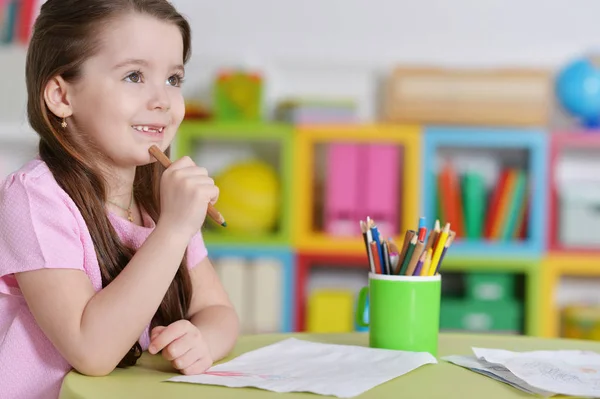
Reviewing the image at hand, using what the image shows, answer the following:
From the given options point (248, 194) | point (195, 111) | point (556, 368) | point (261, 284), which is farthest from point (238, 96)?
point (556, 368)

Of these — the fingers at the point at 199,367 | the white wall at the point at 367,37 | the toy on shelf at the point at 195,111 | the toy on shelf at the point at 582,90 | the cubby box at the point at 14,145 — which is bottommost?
the fingers at the point at 199,367

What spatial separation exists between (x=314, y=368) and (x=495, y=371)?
0.62 ft

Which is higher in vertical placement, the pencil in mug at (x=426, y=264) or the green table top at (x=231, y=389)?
the pencil in mug at (x=426, y=264)

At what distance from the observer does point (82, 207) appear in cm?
94

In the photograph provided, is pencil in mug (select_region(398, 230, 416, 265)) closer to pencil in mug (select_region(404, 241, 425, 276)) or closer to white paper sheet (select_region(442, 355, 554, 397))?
pencil in mug (select_region(404, 241, 425, 276))

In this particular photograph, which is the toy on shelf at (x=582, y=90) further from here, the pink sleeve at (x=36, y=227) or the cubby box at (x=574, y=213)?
the pink sleeve at (x=36, y=227)

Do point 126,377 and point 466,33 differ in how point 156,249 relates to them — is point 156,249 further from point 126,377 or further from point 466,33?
point 466,33

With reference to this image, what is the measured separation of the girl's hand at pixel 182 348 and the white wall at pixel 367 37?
224 cm

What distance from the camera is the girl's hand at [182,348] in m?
0.86

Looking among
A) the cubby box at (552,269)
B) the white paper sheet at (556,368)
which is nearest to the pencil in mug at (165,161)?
the white paper sheet at (556,368)

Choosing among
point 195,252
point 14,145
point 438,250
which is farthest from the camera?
point 14,145

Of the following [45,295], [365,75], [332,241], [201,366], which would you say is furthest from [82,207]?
[365,75]

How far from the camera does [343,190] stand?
9.23ft

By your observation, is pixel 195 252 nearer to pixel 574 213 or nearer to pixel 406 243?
pixel 406 243
